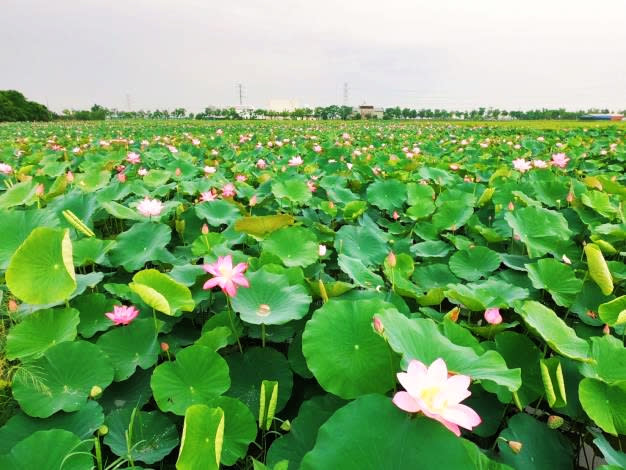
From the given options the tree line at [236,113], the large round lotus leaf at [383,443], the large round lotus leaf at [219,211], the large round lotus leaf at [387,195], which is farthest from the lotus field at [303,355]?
the tree line at [236,113]

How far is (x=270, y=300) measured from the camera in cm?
122

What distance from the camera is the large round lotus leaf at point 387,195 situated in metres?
2.58

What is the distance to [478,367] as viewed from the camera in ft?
2.78

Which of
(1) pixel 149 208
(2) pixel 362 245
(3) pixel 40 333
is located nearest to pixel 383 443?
(3) pixel 40 333

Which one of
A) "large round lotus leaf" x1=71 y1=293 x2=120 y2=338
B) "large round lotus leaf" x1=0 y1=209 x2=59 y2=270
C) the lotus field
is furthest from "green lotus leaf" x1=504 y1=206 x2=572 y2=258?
"large round lotus leaf" x1=0 y1=209 x2=59 y2=270

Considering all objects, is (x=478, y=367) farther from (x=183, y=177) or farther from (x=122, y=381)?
(x=183, y=177)

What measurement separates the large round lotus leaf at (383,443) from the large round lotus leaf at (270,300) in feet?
1.45

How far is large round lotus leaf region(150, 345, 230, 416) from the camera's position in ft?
3.18

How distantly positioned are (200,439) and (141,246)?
1.12 metres

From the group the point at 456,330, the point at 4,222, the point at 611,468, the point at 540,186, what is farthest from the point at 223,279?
the point at 540,186

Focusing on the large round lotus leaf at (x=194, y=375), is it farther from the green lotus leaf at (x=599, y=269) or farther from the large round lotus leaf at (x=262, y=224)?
the green lotus leaf at (x=599, y=269)

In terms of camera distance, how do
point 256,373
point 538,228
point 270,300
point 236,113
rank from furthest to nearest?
1. point 236,113
2. point 538,228
3. point 270,300
4. point 256,373

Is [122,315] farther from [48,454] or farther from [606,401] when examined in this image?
[606,401]

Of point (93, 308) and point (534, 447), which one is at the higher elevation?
point (93, 308)
